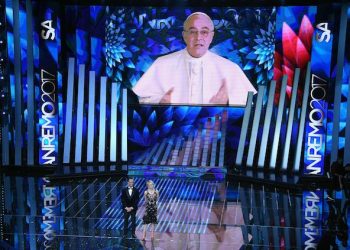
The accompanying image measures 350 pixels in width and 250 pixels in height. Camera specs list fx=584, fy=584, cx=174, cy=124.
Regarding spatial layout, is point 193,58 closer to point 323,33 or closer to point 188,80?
point 188,80

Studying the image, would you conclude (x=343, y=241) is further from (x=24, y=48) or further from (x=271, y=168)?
(x=24, y=48)

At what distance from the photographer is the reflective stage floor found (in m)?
10.3

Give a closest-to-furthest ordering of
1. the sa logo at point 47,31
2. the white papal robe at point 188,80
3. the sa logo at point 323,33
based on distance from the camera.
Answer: the sa logo at point 323,33 < the sa logo at point 47,31 < the white papal robe at point 188,80

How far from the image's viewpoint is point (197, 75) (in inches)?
665

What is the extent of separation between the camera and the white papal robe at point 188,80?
16.8m

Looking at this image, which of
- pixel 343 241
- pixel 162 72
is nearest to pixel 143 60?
pixel 162 72

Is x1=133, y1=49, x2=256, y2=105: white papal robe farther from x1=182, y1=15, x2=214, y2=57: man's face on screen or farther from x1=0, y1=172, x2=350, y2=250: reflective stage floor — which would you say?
x1=0, y1=172, x2=350, y2=250: reflective stage floor

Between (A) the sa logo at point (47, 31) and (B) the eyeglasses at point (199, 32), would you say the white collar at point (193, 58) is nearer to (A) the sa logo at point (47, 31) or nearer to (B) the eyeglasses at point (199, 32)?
(B) the eyeglasses at point (199, 32)

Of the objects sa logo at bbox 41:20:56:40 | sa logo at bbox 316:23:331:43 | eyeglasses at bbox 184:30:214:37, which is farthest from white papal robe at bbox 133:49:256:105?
sa logo at bbox 41:20:56:40

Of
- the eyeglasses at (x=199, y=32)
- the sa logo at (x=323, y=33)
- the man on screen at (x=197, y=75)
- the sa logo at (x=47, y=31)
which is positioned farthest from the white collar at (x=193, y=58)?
the sa logo at (x=47, y=31)

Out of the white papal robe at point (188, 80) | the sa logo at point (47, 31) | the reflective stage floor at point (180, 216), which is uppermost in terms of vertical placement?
the sa logo at point (47, 31)

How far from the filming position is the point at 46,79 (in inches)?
618

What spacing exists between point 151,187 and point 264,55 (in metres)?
7.52

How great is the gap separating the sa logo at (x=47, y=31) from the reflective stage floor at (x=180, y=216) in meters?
3.81
